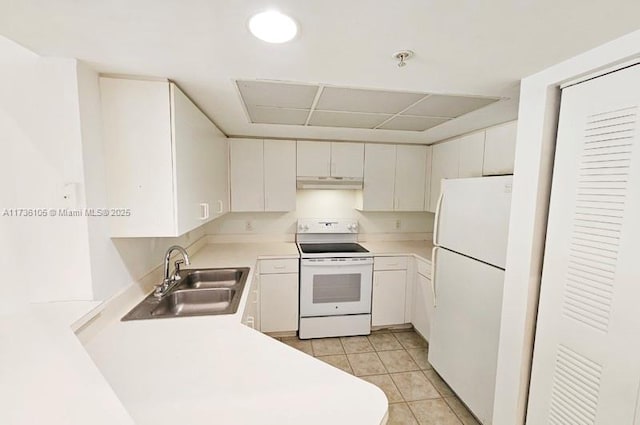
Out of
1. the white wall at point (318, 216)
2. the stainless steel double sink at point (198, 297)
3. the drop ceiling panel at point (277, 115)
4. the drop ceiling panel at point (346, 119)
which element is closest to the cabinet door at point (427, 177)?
the white wall at point (318, 216)

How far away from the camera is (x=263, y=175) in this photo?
3014 millimetres

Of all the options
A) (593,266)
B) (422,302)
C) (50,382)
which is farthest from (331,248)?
(50,382)

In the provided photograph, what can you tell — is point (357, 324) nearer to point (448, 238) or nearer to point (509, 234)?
point (448, 238)

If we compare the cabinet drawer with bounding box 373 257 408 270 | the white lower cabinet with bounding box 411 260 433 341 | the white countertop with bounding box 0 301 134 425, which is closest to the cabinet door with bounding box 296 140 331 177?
the cabinet drawer with bounding box 373 257 408 270

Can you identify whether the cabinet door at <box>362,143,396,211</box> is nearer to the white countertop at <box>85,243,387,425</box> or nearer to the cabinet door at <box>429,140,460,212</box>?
the cabinet door at <box>429,140,460,212</box>

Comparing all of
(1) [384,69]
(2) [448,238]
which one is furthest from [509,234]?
(1) [384,69]

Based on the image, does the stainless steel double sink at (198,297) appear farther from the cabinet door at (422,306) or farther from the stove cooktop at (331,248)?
the cabinet door at (422,306)

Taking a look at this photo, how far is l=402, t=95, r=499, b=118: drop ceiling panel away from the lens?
1658 mm

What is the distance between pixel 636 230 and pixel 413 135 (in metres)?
1.99

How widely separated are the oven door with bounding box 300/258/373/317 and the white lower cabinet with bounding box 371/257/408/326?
0.08 metres

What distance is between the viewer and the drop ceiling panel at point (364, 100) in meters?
1.56

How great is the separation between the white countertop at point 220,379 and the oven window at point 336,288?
151cm

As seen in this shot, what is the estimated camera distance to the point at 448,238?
212 cm

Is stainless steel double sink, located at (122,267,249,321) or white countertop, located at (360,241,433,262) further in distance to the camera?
white countertop, located at (360,241,433,262)
